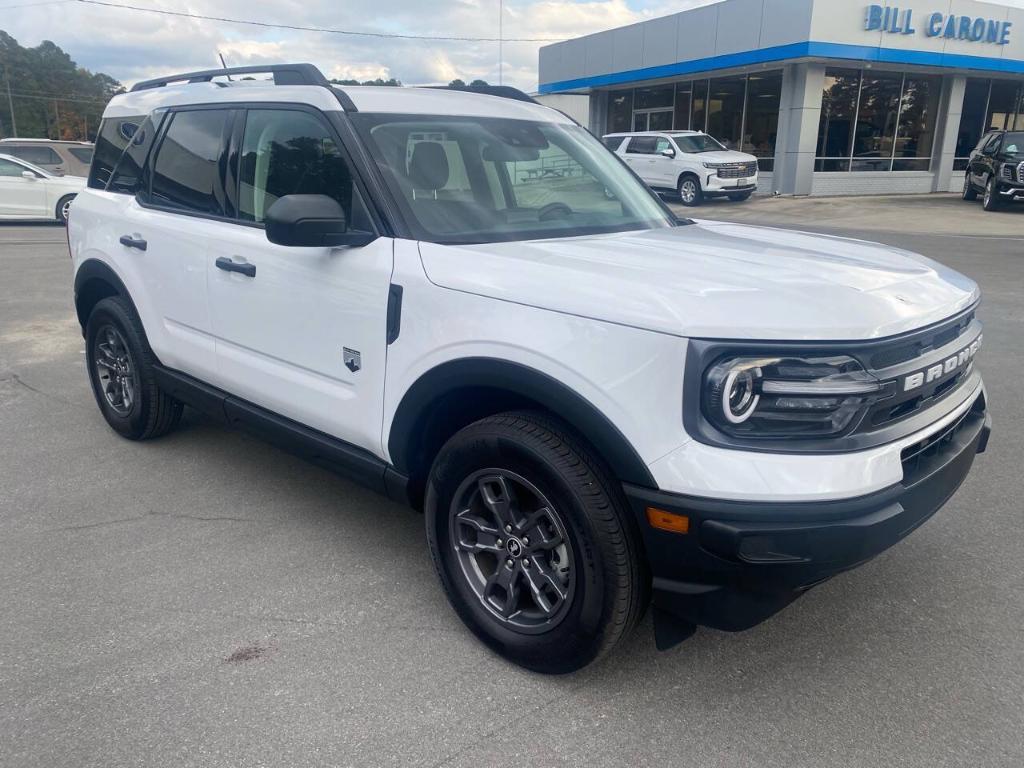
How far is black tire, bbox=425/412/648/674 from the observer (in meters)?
2.41

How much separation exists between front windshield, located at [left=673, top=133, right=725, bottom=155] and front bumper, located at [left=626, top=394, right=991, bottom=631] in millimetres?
20949

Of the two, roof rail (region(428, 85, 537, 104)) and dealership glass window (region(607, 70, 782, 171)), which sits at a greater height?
dealership glass window (region(607, 70, 782, 171))

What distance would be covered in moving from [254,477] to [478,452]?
2149 mm

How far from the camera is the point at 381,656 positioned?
9.37 ft

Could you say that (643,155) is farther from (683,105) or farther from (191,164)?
(191,164)

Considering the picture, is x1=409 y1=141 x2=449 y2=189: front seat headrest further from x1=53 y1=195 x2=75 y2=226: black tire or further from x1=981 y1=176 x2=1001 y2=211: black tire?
→ x1=981 y1=176 x2=1001 y2=211: black tire

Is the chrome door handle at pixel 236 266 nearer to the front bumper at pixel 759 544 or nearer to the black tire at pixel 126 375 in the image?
the black tire at pixel 126 375

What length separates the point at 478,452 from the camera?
2.69 metres

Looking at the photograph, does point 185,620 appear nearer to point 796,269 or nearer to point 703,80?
point 796,269

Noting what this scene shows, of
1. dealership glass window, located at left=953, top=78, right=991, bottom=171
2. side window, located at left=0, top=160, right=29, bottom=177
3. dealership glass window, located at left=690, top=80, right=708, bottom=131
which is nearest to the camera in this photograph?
side window, located at left=0, top=160, right=29, bottom=177

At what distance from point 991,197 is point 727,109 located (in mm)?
9999

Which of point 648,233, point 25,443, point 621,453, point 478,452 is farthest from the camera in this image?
point 25,443

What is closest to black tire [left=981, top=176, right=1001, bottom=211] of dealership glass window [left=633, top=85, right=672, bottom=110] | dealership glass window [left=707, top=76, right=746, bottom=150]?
dealership glass window [left=707, top=76, right=746, bottom=150]

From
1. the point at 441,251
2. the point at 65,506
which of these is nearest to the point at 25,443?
the point at 65,506
